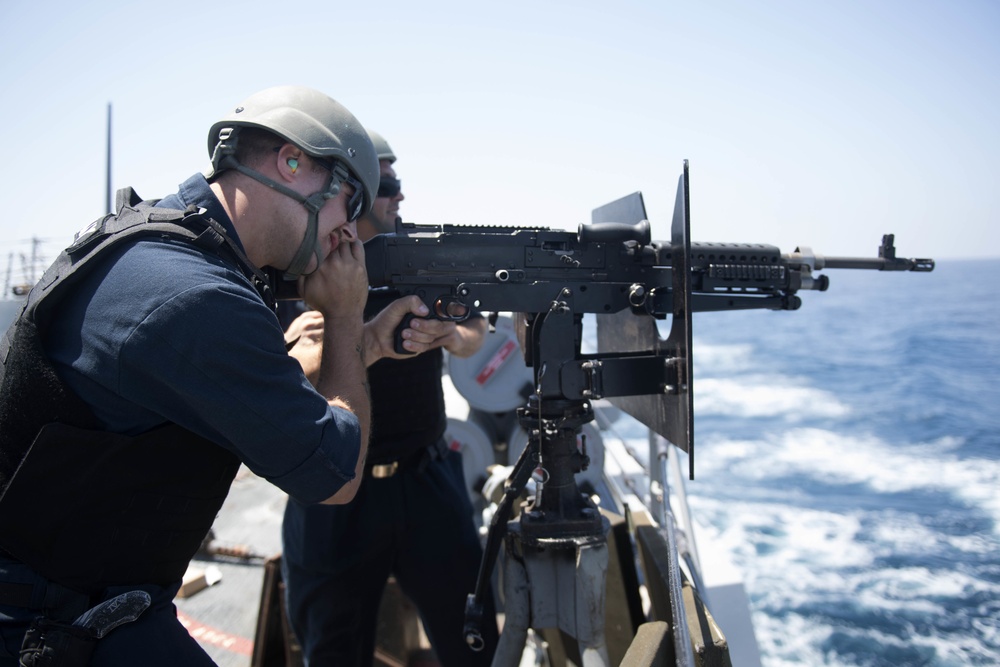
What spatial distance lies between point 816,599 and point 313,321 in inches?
276

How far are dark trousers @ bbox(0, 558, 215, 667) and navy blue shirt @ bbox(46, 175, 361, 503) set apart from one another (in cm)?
39

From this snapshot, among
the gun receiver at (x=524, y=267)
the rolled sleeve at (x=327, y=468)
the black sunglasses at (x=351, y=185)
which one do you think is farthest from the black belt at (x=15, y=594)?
the gun receiver at (x=524, y=267)

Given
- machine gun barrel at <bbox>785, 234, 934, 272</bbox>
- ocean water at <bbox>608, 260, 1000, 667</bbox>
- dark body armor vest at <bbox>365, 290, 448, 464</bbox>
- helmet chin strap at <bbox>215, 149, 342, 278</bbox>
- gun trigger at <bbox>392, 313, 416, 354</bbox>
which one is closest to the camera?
helmet chin strap at <bbox>215, 149, 342, 278</bbox>

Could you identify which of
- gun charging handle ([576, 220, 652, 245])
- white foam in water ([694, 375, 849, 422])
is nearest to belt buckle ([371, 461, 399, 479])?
gun charging handle ([576, 220, 652, 245])

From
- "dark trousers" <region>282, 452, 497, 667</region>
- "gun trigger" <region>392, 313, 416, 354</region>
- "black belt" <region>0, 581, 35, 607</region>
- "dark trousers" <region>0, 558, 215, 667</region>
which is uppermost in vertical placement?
"gun trigger" <region>392, 313, 416, 354</region>

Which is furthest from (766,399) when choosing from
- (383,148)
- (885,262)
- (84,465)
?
(84,465)

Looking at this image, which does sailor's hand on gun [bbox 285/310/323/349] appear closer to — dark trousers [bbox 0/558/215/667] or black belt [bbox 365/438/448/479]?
black belt [bbox 365/438/448/479]

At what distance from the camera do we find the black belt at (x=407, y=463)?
297 cm

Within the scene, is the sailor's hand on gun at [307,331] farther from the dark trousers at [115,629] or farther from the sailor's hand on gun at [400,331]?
the dark trousers at [115,629]

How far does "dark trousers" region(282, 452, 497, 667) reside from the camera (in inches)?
114

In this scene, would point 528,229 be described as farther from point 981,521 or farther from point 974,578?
point 981,521

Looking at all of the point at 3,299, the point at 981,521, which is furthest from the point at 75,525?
the point at 981,521

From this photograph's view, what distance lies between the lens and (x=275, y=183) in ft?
5.66

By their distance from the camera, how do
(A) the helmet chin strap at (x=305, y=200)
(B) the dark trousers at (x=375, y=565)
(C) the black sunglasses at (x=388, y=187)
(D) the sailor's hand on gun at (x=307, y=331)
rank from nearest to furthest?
1. (A) the helmet chin strap at (x=305, y=200)
2. (D) the sailor's hand on gun at (x=307, y=331)
3. (B) the dark trousers at (x=375, y=565)
4. (C) the black sunglasses at (x=388, y=187)
